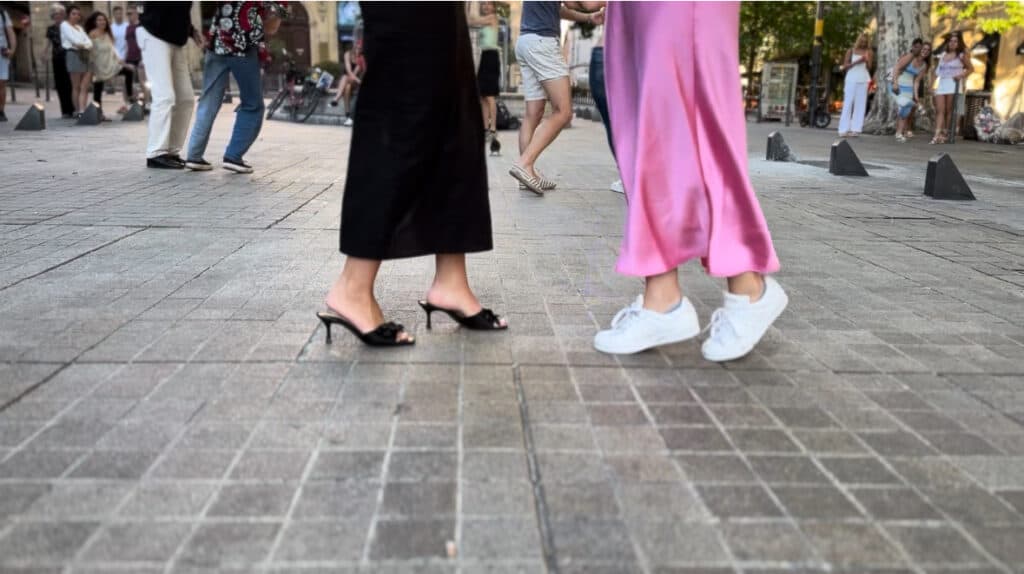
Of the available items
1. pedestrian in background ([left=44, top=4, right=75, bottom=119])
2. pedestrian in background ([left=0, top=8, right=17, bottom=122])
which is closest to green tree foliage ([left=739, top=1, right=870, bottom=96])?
pedestrian in background ([left=44, top=4, right=75, bottom=119])

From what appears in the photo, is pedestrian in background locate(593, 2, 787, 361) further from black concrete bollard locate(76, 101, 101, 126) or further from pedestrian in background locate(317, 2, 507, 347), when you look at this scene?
black concrete bollard locate(76, 101, 101, 126)

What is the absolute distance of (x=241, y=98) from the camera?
7.98 metres

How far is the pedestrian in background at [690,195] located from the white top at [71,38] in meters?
14.3

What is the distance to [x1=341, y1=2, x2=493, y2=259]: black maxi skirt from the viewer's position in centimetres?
288

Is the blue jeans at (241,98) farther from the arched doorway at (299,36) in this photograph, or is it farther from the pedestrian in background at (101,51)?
the arched doorway at (299,36)

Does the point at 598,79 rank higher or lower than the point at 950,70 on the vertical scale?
lower

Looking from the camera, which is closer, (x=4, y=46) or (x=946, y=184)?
(x=946, y=184)

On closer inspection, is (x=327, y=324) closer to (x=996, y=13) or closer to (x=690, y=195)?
(x=690, y=195)

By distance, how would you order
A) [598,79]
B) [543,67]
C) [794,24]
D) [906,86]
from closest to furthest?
[598,79]
[543,67]
[906,86]
[794,24]

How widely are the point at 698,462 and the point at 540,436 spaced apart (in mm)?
394

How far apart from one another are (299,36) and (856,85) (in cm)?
3659

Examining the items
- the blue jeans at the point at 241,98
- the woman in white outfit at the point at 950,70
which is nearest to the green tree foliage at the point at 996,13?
the woman in white outfit at the point at 950,70

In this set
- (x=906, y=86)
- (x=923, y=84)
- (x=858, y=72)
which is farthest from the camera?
(x=923, y=84)

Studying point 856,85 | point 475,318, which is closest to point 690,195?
point 475,318
